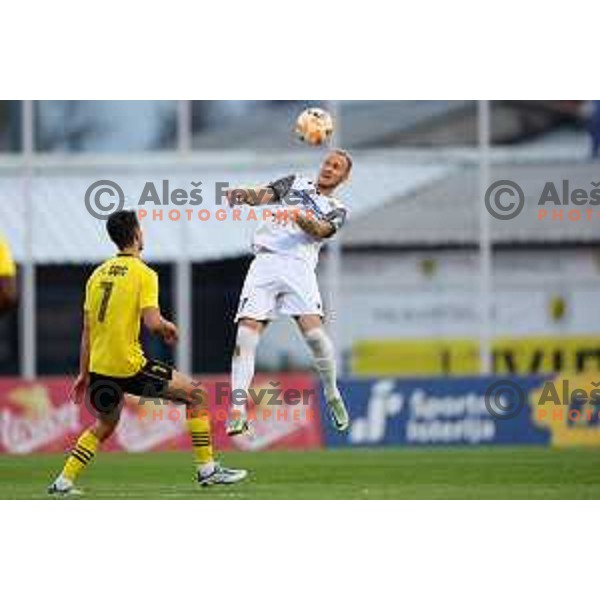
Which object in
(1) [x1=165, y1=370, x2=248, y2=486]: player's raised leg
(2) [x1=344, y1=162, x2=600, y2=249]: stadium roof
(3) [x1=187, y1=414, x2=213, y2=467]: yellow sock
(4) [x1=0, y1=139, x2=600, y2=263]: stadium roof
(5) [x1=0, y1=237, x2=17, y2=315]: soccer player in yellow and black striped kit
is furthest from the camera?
(2) [x1=344, y1=162, x2=600, y2=249]: stadium roof

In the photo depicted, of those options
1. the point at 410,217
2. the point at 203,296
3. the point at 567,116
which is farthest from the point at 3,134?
the point at 410,217

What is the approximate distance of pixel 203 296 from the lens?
1958 centimetres

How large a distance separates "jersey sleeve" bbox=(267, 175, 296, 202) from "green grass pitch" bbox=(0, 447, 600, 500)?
193 cm

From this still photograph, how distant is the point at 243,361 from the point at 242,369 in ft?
0.20

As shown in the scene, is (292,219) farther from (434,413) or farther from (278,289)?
(434,413)

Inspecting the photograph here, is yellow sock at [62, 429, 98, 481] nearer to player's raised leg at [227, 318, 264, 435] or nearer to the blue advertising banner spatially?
player's raised leg at [227, 318, 264, 435]

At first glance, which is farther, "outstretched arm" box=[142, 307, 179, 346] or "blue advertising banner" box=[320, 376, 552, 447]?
"blue advertising banner" box=[320, 376, 552, 447]

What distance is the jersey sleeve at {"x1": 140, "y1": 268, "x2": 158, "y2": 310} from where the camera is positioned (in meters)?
13.6

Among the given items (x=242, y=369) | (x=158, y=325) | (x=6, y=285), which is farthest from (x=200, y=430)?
(x=6, y=285)

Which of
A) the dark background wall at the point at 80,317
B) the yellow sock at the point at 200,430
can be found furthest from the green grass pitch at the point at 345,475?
the dark background wall at the point at 80,317

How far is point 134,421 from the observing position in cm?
2220

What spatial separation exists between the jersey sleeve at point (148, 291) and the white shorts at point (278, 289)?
94cm

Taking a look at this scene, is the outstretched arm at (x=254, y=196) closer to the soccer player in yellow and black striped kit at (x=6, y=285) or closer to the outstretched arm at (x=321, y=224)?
the outstretched arm at (x=321, y=224)

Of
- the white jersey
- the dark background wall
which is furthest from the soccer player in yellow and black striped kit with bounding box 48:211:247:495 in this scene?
the dark background wall
